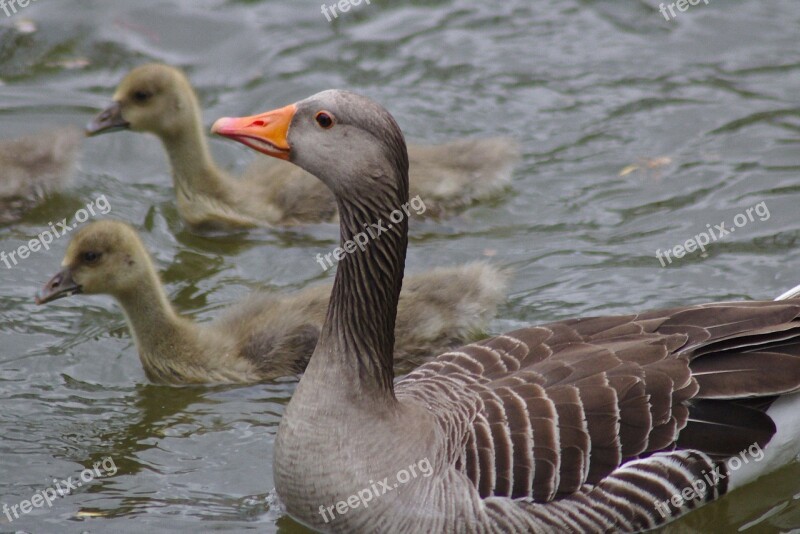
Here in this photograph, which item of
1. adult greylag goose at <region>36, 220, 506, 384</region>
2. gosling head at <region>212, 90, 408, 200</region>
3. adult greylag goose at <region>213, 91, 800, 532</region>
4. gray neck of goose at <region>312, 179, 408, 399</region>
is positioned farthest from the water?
gosling head at <region>212, 90, 408, 200</region>

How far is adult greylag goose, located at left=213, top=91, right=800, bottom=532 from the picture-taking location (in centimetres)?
573

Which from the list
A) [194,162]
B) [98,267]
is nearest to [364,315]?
[98,267]

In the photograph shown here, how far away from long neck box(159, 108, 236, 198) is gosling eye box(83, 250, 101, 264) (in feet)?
5.96

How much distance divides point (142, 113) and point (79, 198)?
1.09m

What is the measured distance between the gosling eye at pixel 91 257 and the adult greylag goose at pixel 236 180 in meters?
1.74

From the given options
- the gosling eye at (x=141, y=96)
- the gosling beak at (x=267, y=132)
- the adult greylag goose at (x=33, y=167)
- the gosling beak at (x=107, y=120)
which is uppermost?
the gosling beak at (x=267, y=132)

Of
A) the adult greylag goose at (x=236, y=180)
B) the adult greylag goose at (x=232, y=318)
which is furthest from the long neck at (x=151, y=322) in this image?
the adult greylag goose at (x=236, y=180)

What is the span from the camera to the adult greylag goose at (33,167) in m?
9.20

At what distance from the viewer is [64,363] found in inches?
307

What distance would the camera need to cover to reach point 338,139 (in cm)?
579

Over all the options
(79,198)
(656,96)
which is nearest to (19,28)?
(79,198)

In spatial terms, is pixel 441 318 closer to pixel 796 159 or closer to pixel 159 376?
pixel 159 376

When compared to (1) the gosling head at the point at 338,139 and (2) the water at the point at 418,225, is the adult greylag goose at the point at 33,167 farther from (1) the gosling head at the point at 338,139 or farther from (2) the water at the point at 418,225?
(1) the gosling head at the point at 338,139

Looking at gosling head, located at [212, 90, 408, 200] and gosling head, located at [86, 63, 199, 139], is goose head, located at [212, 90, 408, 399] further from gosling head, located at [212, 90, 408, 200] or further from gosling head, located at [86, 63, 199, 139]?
gosling head, located at [86, 63, 199, 139]
